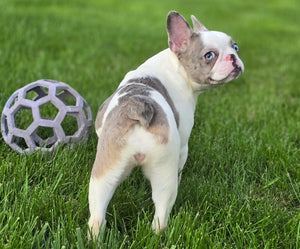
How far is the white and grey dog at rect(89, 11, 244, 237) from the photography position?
211 centimetres

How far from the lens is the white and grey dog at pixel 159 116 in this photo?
2113 millimetres

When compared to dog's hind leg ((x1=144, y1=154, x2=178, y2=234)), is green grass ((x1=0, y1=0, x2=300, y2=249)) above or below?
below

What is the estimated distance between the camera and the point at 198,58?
Result: 2586mm

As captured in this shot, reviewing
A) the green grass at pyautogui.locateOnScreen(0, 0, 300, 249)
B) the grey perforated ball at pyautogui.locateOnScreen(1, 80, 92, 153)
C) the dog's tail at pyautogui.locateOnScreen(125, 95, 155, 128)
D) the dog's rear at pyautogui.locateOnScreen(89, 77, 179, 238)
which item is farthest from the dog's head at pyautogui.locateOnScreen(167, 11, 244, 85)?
the grey perforated ball at pyautogui.locateOnScreen(1, 80, 92, 153)

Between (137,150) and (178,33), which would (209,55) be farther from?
(137,150)

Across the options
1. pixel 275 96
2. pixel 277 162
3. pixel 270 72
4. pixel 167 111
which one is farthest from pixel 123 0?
pixel 167 111

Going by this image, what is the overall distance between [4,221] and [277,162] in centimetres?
200

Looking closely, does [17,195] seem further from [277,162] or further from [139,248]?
[277,162]

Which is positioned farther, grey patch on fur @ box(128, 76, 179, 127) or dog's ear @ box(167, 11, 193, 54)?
dog's ear @ box(167, 11, 193, 54)

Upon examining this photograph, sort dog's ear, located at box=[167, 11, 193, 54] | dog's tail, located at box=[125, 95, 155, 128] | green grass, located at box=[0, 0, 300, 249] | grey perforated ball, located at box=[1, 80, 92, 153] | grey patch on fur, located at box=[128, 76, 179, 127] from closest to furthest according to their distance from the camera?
dog's tail, located at box=[125, 95, 155, 128] < green grass, located at box=[0, 0, 300, 249] < grey patch on fur, located at box=[128, 76, 179, 127] < dog's ear, located at box=[167, 11, 193, 54] < grey perforated ball, located at box=[1, 80, 92, 153]

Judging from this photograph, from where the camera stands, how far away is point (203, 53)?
8.39 ft

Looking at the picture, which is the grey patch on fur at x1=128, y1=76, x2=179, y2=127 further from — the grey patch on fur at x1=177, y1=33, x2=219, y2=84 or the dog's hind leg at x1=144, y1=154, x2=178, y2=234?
the dog's hind leg at x1=144, y1=154, x2=178, y2=234

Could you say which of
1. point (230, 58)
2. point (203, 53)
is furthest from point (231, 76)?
point (203, 53)

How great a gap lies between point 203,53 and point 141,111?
0.68 metres
